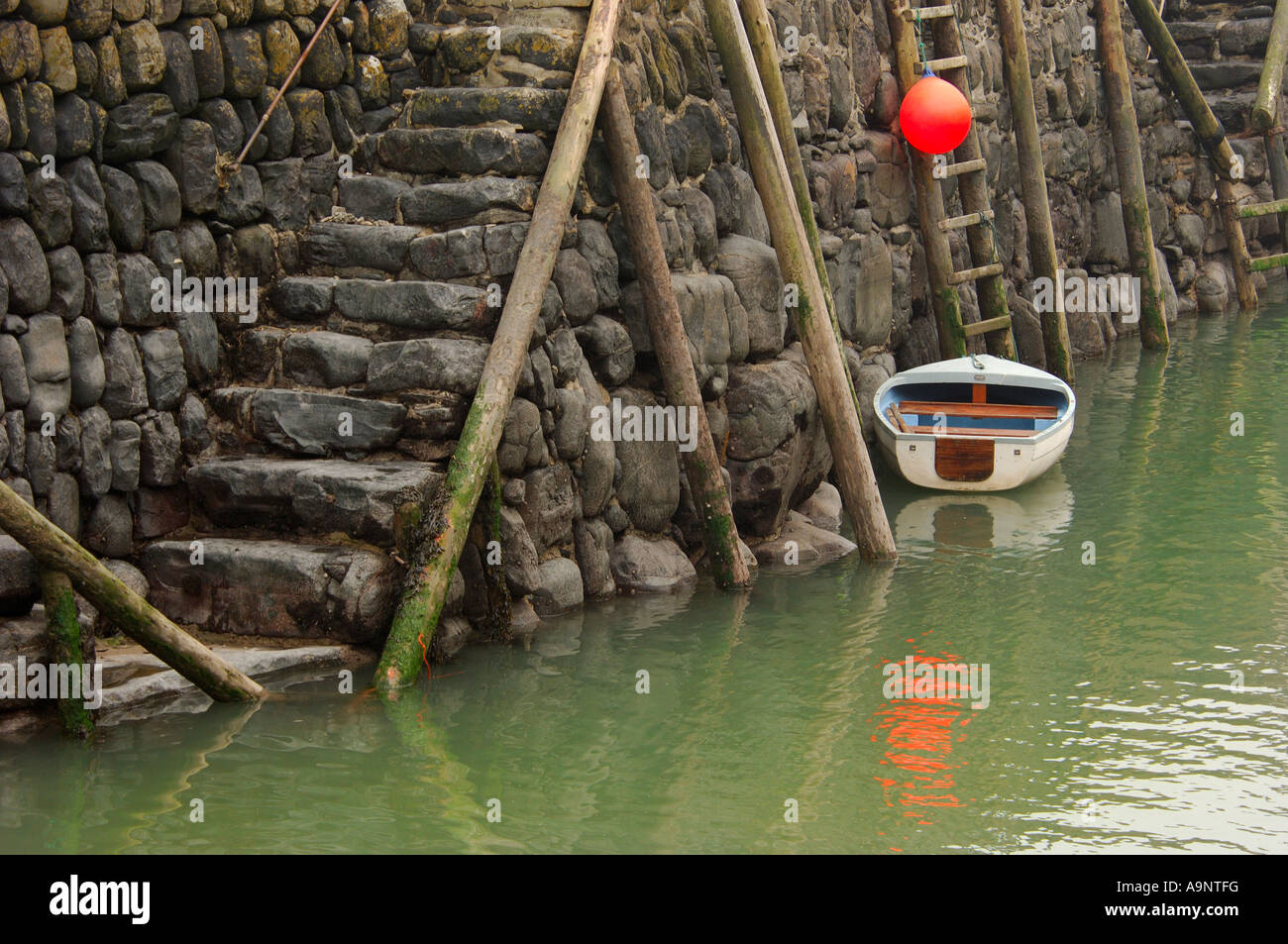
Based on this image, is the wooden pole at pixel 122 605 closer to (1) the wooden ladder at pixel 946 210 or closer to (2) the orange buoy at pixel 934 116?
(2) the orange buoy at pixel 934 116

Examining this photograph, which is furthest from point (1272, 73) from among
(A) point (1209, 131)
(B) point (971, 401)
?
(B) point (971, 401)

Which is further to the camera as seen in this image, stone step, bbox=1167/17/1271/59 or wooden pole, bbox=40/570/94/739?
stone step, bbox=1167/17/1271/59

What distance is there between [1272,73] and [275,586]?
1466cm

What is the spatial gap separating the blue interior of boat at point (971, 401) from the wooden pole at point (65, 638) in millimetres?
6865

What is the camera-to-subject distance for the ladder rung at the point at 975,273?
13078mm

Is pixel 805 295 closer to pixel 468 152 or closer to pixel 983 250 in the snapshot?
pixel 468 152

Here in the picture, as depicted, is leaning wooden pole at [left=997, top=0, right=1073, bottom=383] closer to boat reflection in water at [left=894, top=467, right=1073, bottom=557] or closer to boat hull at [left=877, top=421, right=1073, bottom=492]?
boat reflection in water at [left=894, top=467, right=1073, bottom=557]

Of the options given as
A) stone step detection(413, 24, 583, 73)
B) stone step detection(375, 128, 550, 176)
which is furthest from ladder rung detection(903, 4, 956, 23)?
stone step detection(375, 128, 550, 176)

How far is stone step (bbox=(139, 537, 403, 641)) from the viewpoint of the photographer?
717 cm

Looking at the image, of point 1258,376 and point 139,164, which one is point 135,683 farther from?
point 1258,376

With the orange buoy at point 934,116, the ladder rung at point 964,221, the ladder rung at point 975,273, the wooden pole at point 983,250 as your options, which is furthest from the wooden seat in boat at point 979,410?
the orange buoy at point 934,116

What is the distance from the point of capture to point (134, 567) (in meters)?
7.40

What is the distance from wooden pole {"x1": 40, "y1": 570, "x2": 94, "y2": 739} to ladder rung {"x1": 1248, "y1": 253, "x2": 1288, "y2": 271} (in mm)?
15130

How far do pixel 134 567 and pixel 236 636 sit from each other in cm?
60
